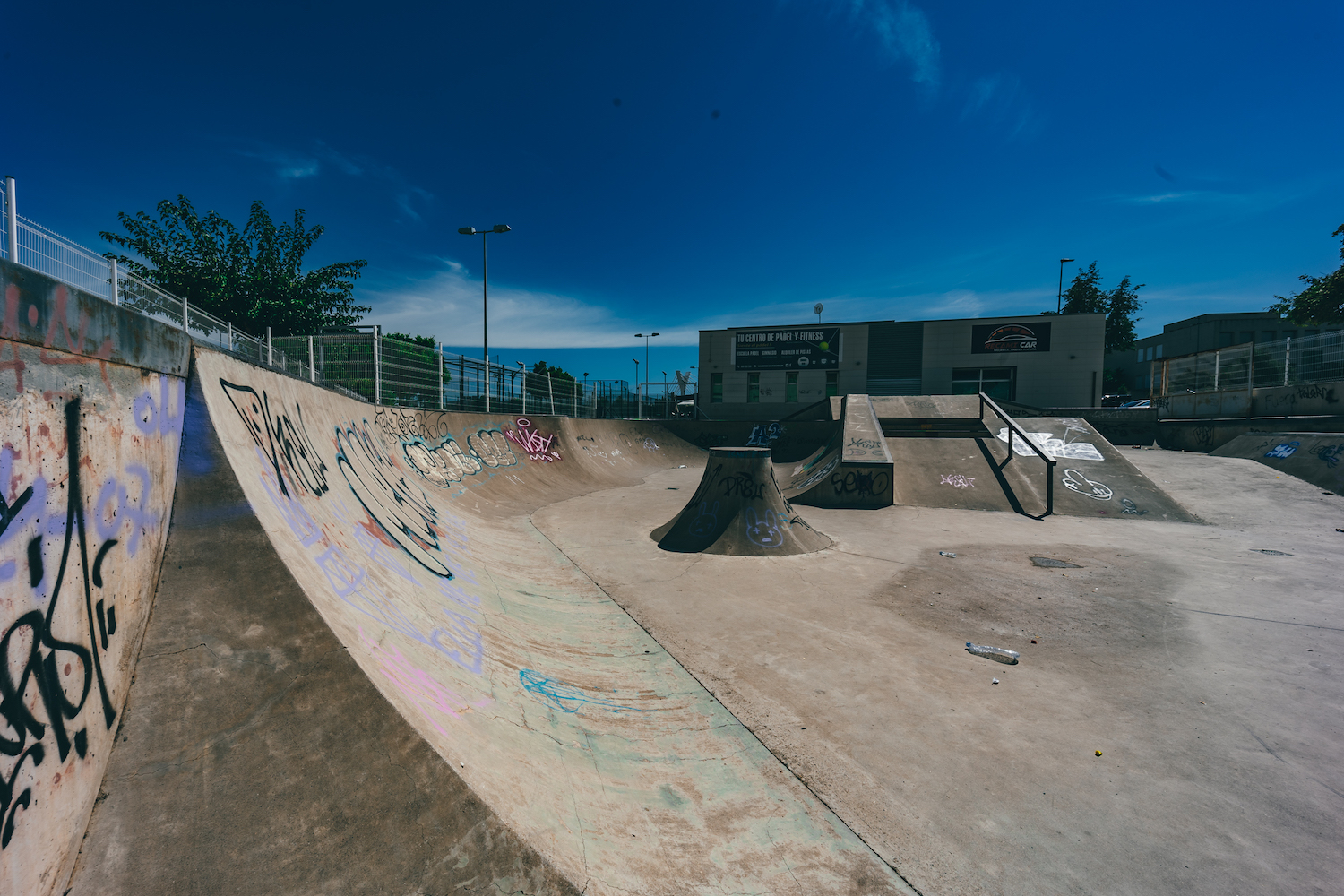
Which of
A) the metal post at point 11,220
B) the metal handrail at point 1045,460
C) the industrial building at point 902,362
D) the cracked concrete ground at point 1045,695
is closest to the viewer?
the cracked concrete ground at point 1045,695

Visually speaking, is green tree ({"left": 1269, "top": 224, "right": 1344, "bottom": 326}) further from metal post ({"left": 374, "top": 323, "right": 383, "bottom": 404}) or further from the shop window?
metal post ({"left": 374, "top": 323, "right": 383, "bottom": 404})

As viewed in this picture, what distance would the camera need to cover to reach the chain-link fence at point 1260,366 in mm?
15250

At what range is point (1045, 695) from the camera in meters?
4.00

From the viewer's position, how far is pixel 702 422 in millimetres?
25438

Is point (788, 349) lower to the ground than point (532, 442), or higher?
higher

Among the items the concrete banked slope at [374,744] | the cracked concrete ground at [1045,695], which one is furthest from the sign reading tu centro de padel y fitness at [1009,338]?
the concrete banked slope at [374,744]

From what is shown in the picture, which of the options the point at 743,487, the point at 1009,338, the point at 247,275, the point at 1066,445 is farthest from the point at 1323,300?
the point at 247,275

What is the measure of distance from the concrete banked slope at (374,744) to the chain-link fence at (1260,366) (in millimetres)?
22445

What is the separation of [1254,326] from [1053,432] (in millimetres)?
63181

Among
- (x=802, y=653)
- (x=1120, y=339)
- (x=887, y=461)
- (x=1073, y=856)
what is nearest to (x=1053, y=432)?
(x=887, y=461)

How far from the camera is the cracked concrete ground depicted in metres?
2.56

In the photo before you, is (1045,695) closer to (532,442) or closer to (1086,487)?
(1086,487)

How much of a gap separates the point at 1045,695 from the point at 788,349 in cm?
3231

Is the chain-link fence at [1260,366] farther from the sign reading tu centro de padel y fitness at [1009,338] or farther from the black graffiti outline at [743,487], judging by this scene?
the black graffiti outline at [743,487]
